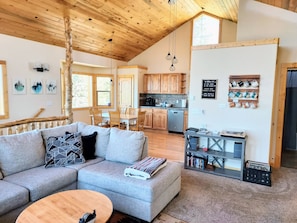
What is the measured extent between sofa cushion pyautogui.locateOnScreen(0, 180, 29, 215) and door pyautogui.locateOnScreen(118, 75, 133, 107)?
245 inches

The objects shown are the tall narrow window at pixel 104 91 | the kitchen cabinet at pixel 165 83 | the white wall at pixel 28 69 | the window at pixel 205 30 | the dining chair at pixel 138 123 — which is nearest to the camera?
the white wall at pixel 28 69

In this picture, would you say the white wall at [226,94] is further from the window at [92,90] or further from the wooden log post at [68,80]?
the window at [92,90]

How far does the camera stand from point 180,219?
2.56 meters

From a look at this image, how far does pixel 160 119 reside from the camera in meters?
7.86

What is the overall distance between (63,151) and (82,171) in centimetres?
45

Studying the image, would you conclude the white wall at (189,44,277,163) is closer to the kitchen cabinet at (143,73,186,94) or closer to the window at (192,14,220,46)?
the kitchen cabinet at (143,73,186,94)

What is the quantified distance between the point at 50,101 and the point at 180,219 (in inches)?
195

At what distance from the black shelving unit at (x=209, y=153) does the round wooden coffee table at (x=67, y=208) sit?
2.48 metres

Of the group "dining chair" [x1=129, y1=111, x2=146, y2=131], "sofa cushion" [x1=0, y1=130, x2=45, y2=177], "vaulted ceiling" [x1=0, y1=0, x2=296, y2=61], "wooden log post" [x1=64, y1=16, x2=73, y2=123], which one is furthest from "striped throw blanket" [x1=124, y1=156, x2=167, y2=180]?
"vaulted ceiling" [x1=0, y1=0, x2=296, y2=61]

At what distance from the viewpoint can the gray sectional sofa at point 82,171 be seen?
2377 millimetres

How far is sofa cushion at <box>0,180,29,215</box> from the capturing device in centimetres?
207

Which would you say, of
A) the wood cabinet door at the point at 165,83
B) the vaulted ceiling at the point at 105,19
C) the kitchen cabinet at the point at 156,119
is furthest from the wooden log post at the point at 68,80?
the wood cabinet door at the point at 165,83

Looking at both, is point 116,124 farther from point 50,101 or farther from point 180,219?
point 180,219

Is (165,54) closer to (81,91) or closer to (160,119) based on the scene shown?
(160,119)
